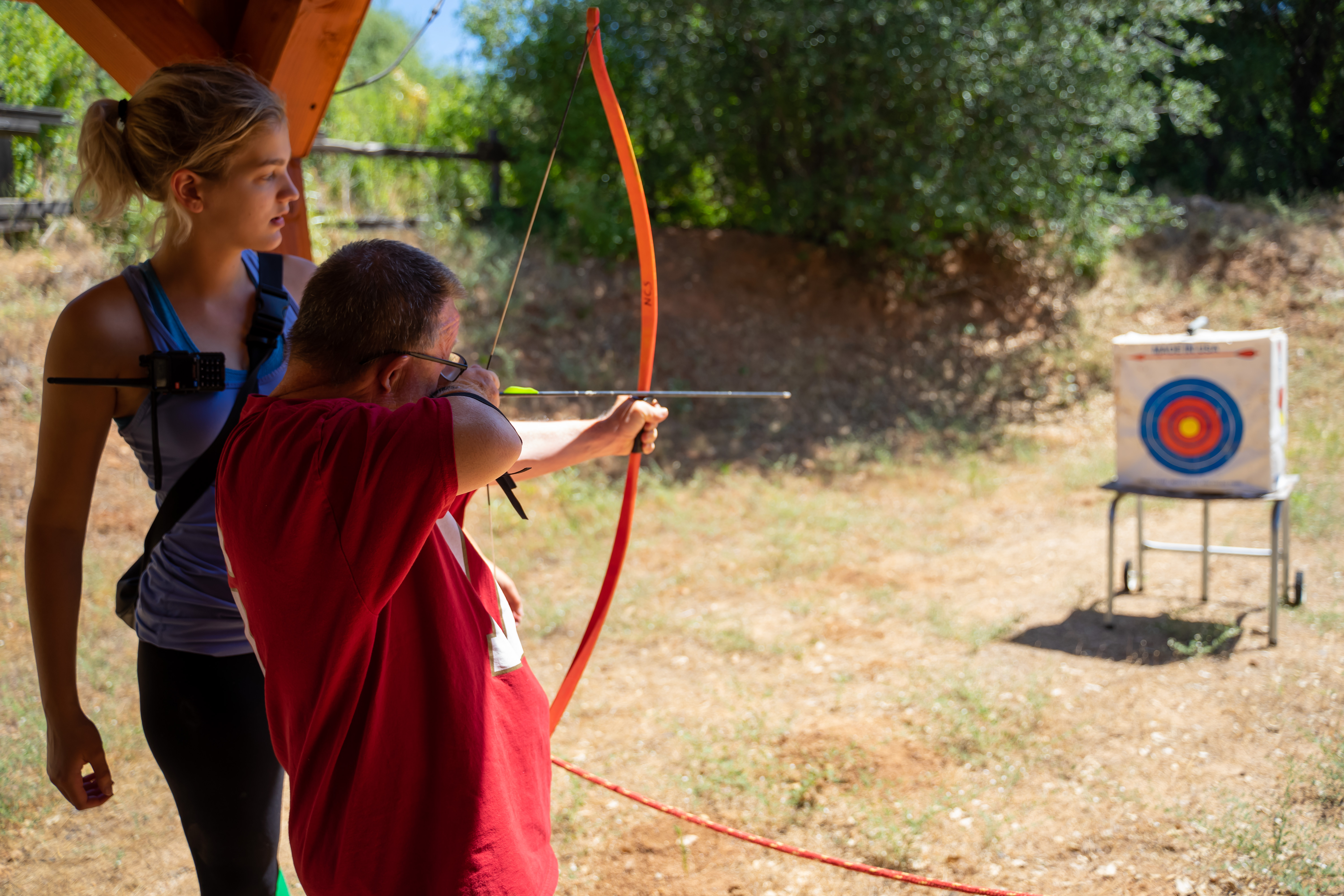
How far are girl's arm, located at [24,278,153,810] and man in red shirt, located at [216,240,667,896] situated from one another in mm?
399

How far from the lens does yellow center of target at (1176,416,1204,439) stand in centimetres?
368

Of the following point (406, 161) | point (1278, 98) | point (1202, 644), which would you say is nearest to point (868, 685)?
point (1202, 644)

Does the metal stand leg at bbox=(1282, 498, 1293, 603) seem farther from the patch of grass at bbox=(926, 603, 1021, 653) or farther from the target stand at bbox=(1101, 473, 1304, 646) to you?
the patch of grass at bbox=(926, 603, 1021, 653)

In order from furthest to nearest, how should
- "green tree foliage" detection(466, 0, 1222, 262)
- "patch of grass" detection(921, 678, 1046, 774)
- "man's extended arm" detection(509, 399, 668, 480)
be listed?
1. "green tree foliage" detection(466, 0, 1222, 262)
2. "patch of grass" detection(921, 678, 1046, 774)
3. "man's extended arm" detection(509, 399, 668, 480)

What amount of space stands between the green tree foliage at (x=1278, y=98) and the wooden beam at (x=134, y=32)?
10.8 metres

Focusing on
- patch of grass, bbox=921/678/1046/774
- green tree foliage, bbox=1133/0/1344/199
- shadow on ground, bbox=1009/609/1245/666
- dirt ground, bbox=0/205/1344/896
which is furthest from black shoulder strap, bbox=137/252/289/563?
green tree foliage, bbox=1133/0/1344/199

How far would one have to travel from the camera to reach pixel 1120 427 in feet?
12.6

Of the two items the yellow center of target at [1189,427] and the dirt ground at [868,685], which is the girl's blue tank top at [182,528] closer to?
the dirt ground at [868,685]

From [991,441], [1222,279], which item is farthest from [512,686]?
[1222,279]

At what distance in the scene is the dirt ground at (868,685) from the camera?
2.34m

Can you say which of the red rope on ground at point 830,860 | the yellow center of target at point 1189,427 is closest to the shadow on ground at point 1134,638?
the yellow center of target at point 1189,427

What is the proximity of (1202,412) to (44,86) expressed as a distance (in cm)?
536

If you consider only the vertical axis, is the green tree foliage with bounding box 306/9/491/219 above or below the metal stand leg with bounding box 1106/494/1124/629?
above

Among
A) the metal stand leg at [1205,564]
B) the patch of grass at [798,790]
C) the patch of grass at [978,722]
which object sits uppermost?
the metal stand leg at [1205,564]
